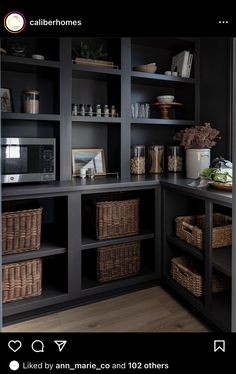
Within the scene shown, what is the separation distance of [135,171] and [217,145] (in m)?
0.68

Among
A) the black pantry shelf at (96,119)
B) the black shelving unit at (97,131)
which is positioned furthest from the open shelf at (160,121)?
the black pantry shelf at (96,119)

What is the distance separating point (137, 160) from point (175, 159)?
0.36 meters

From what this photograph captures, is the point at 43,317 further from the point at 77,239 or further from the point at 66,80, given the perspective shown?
the point at 66,80

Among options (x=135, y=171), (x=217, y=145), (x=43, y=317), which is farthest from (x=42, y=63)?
(x=43, y=317)

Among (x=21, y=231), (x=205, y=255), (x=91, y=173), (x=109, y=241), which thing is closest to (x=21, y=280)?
(x=21, y=231)

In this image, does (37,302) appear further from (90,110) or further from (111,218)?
(90,110)

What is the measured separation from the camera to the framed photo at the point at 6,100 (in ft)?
6.20

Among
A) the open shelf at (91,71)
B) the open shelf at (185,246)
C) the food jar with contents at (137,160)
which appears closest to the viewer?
the open shelf at (185,246)

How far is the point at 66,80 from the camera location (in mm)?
1943

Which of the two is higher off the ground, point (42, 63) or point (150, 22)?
point (42, 63)

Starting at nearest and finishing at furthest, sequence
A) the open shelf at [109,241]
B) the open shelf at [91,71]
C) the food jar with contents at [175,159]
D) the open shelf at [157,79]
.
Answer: the open shelf at [109,241]
the open shelf at [91,71]
the open shelf at [157,79]
the food jar with contents at [175,159]

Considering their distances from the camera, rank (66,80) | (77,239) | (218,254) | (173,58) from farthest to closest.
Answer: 1. (173,58)
2. (66,80)
3. (77,239)
4. (218,254)

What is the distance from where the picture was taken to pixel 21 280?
168 centimetres
